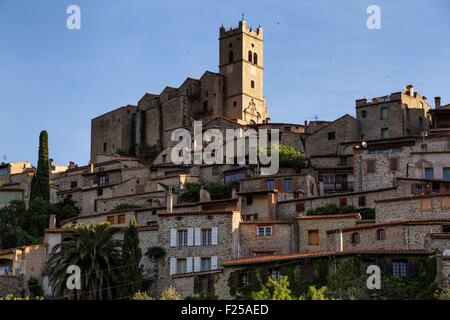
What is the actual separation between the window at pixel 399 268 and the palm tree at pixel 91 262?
50.5ft

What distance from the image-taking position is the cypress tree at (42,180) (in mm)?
88375

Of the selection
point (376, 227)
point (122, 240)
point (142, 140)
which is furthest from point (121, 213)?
point (142, 140)

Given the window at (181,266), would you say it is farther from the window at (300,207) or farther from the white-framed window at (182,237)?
the window at (300,207)

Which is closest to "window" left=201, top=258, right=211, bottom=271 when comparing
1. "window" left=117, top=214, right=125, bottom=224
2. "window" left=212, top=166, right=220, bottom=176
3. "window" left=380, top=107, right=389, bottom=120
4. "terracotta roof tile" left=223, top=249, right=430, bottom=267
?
"terracotta roof tile" left=223, top=249, right=430, bottom=267

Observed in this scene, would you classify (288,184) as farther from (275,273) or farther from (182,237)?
(275,273)

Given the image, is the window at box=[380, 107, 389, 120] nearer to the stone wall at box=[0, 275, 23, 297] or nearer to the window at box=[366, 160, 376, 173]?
the window at box=[366, 160, 376, 173]

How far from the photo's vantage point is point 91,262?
60.6 meters

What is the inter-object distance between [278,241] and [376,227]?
7.40m

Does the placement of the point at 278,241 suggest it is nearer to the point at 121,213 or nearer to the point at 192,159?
the point at 121,213

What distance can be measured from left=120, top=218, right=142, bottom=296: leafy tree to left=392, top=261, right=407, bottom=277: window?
13968 millimetres

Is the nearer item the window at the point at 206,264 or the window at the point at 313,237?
the window at the point at 206,264

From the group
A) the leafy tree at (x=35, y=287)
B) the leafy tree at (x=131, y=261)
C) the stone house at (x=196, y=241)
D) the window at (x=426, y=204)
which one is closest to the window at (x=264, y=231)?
the stone house at (x=196, y=241)

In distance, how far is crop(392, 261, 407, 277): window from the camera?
179ft

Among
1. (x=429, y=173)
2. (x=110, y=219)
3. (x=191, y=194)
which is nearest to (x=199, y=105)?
(x=191, y=194)
